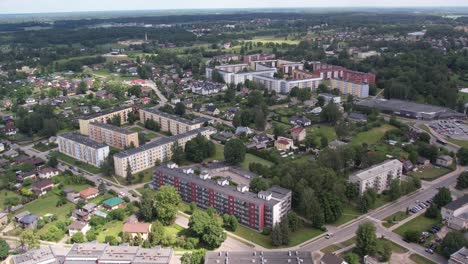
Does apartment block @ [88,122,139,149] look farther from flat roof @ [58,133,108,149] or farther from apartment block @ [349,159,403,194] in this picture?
A: apartment block @ [349,159,403,194]

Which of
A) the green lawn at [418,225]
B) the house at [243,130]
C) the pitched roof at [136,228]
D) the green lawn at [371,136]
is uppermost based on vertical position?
the house at [243,130]

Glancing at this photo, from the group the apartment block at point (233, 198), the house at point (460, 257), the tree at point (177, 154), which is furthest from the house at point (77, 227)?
the house at point (460, 257)

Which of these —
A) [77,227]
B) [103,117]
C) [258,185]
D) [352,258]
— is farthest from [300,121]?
[77,227]

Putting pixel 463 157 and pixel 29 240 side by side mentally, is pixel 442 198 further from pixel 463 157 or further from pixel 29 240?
pixel 29 240

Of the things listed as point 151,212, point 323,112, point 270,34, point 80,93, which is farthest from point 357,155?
point 270,34

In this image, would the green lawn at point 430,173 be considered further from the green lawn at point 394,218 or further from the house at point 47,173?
the house at point 47,173

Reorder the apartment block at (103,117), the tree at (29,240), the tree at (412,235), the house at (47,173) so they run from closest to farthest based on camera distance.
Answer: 1. the tree at (29,240)
2. the tree at (412,235)
3. the house at (47,173)
4. the apartment block at (103,117)

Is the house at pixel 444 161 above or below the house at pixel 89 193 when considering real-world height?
above
